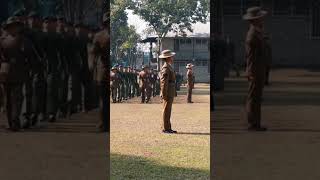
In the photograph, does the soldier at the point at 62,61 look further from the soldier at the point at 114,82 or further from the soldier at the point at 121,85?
the soldier at the point at 121,85

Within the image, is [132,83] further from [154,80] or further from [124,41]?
[124,41]

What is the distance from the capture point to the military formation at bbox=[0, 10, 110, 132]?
3.66m

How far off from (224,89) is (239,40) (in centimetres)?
34

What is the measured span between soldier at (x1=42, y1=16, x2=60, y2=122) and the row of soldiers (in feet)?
41.6

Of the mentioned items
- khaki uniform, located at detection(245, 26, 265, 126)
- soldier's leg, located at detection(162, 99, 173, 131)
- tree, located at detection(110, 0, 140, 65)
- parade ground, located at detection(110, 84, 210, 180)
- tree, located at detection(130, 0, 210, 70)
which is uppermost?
tree, located at detection(130, 0, 210, 70)

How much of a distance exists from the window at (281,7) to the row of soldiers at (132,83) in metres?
13.2

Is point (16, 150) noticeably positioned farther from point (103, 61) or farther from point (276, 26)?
point (276, 26)

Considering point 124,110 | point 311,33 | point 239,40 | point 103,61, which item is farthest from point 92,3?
point 124,110

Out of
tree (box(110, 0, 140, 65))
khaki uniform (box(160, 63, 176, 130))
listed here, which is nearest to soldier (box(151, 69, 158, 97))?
tree (box(110, 0, 140, 65))

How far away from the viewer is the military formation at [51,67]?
12.0ft

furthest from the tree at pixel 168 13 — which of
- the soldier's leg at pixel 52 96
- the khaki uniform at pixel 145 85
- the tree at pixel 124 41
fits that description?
the soldier's leg at pixel 52 96

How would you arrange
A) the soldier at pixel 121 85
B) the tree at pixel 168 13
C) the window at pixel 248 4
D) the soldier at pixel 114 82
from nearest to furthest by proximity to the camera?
the window at pixel 248 4
the soldier at pixel 114 82
the soldier at pixel 121 85
the tree at pixel 168 13

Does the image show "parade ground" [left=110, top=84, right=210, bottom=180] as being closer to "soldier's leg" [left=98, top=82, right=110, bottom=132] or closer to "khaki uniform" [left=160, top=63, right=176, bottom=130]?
"khaki uniform" [left=160, top=63, right=176, bottom=130]

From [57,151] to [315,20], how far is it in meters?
2.00
